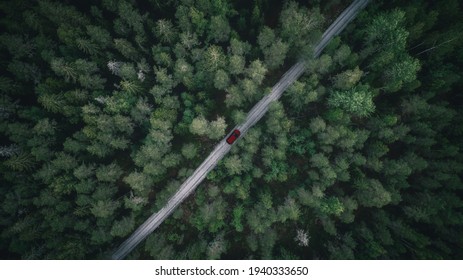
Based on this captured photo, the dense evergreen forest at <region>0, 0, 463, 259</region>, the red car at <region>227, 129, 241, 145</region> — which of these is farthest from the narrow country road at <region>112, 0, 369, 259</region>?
the dense evergreen forest at <region>0, 0, 463, 259</region>

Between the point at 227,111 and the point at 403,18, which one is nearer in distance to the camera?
the point at 403,18

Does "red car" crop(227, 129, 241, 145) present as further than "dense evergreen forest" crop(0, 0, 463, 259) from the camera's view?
Yes

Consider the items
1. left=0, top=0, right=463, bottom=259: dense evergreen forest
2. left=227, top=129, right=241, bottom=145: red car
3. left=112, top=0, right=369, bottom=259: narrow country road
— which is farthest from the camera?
left=112, top=0, right=369, bottom=259: narrow country road

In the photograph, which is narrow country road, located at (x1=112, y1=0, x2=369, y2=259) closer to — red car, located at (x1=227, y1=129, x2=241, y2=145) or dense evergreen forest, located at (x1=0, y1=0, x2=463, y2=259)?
red car, located at (x1=227, y1=129, x2=241, y2=145)

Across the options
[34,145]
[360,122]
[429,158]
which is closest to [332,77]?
[360,122]

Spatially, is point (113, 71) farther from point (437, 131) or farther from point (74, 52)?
point (437, 131)

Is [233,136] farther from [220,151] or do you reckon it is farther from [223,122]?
[223,122]

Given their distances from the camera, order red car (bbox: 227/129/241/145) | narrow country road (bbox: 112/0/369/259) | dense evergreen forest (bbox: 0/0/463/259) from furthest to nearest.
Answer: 1. narrow country road (bbox: 112/0/369/259)
2. red car (bbox: 227/129/241/145)
3. dense evergreen forest (bbox: 0/0/463/259)
